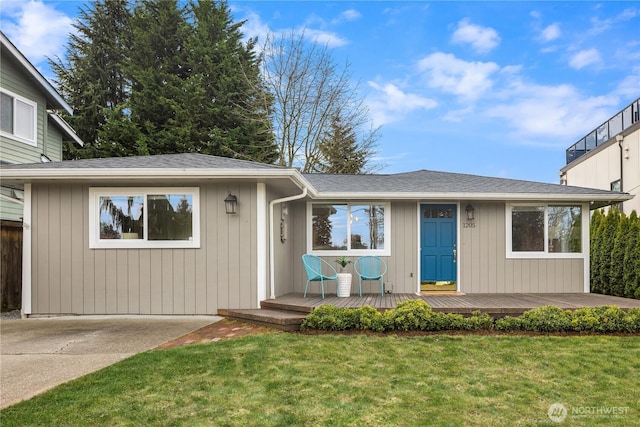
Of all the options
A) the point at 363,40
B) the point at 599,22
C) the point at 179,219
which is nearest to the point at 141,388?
the point at 179,219

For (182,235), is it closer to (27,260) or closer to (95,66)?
(27,260)

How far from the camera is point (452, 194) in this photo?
7578 millimetres

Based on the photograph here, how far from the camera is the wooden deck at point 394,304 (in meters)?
5.90

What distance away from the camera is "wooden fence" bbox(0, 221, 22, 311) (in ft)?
24.9

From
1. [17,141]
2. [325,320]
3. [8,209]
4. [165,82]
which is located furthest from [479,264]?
[165,82]

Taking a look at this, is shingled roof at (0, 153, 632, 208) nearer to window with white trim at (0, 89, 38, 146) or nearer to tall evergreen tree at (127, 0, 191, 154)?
window with white trim at (0, 89, 38, 146)

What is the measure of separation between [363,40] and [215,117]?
271 inches

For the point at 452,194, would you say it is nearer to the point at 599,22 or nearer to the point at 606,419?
the point at 606,419

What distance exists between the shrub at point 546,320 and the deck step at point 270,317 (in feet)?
10.1

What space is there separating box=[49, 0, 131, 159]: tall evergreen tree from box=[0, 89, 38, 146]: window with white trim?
759 cm

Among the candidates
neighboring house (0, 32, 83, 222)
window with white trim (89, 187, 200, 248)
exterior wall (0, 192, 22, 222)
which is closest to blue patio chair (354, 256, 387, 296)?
window with white trim (89, 187, 200, 248)

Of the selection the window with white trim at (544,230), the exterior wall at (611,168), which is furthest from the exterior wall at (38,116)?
the exterior wall at (611,168)

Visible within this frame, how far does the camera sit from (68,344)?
16.3 ft

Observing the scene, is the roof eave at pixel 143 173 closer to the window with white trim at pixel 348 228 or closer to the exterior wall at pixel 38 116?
the window with white trim at pixel 348 228
